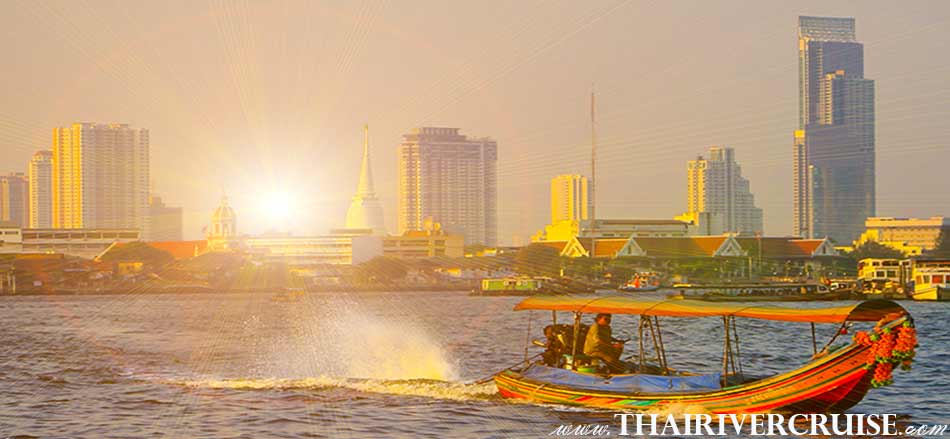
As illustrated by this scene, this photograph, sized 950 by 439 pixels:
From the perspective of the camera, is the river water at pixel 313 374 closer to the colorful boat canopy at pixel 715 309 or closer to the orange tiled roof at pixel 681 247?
the colorful boat canopy at pixel 715 309

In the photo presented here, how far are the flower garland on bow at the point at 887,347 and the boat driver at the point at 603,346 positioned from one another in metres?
5.50

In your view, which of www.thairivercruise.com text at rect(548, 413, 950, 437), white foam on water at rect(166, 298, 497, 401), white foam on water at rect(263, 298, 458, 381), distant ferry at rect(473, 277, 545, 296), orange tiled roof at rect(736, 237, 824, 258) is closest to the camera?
www.thairivercruise.com text at rect(548, 413, 950, 437)

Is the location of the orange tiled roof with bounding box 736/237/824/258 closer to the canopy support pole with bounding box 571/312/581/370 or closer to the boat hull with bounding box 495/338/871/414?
the canopy support pole with bounding box 571/312/581/370

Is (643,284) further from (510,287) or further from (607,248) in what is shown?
(607,248)

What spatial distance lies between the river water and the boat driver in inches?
43.0

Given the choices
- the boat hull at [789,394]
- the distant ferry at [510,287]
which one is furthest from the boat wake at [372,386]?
the distant ferry at [510,287]

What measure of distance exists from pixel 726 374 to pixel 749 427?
44.5 inches

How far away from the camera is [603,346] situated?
24641mm

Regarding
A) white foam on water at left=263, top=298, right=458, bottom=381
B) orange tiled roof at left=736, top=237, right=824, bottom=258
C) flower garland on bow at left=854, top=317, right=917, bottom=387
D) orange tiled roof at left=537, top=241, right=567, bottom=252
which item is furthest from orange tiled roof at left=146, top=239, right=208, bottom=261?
flower garland on bow at left=854, top=317, right=917, bottom=387

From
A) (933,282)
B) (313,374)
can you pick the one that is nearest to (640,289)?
(933,282)

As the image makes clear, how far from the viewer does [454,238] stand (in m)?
192

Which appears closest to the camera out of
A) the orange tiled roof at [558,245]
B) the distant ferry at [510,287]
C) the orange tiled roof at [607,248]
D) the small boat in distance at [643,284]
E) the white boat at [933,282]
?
the white boat at [933,282]

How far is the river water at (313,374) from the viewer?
24516mm

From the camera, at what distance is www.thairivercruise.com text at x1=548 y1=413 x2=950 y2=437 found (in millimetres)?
21844
